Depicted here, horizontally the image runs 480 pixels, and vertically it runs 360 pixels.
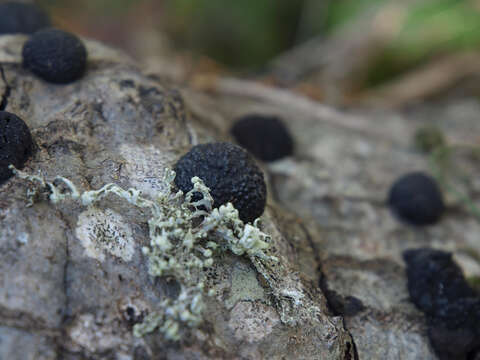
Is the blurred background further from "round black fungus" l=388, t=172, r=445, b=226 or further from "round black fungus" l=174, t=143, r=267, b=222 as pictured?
"round black fungus" l=174, t=143, r=267, b=222

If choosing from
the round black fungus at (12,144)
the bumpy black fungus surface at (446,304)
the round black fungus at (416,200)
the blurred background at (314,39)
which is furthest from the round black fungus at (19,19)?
the bumpy black fungus surface at (446,304)

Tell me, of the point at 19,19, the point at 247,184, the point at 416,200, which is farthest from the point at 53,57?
the point at 416,200

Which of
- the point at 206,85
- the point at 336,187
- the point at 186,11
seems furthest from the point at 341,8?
the point at 336,187

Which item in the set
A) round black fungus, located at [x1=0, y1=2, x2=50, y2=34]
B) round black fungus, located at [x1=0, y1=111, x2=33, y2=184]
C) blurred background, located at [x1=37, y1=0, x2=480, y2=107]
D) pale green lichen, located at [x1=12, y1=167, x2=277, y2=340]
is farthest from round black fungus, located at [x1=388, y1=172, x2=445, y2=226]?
round black fungus, located at [x1=0, y1=2, x2=50, y2=34]

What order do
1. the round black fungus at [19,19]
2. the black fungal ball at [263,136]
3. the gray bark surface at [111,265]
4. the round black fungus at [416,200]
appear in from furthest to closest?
the black fungal ball at [263,136] → the round black fungus at [416,200] → the round black fungus at [19,19] → the gray bark surface at [111,265]

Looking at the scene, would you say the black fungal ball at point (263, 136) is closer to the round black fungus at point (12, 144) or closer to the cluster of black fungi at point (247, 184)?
the cluster of black fungi at point (247, 184)

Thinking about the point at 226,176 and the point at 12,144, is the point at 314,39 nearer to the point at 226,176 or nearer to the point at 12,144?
the point at 226,176
